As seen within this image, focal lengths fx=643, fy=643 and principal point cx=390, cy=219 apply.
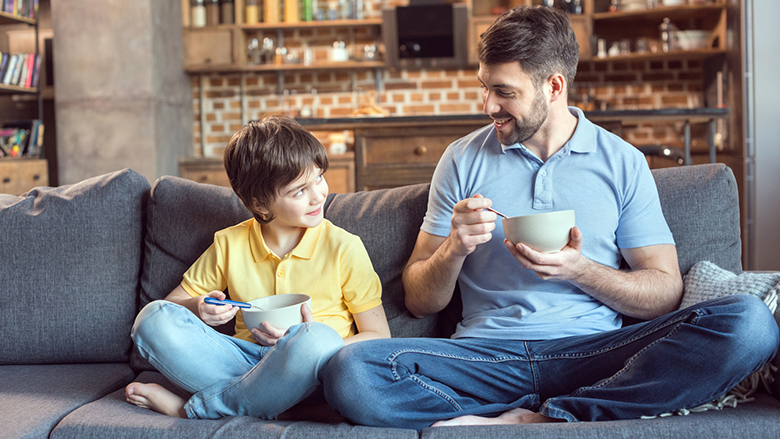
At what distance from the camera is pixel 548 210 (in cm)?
138

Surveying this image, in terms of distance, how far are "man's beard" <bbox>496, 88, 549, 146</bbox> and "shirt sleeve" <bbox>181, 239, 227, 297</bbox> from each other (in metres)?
0.69

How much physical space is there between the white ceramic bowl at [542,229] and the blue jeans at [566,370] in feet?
0.78

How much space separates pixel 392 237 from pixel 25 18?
12.8ft

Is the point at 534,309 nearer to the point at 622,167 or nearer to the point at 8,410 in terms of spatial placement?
the point at 622,167

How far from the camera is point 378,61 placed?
16.8 ft

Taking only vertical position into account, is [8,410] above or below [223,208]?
below

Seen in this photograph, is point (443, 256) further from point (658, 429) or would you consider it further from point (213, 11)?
point (213, 11)

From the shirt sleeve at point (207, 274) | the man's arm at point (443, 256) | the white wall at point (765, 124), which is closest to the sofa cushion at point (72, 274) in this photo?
the shirt sleeve at point (207, 274)

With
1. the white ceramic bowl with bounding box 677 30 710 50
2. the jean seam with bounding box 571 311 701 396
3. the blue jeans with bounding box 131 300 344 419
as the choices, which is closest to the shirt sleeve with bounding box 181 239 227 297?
the blue jeans with bounding box 131 300 344 419

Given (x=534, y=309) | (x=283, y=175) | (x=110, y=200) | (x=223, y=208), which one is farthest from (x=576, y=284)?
(x=110, y=200)

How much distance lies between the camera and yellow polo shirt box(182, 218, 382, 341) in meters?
1.38

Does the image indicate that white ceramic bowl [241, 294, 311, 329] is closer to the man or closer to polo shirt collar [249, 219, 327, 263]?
the man

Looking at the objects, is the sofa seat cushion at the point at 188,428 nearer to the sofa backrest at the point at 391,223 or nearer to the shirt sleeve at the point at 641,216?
the sofa backrest at the point at 391,223

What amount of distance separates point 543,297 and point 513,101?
426 millimetres
